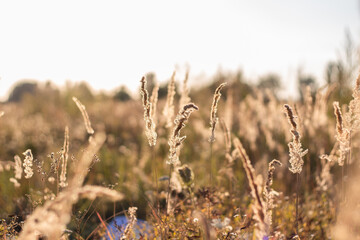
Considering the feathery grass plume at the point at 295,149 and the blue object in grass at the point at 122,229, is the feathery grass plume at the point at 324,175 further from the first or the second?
the blue object in grass at the point at 122,229

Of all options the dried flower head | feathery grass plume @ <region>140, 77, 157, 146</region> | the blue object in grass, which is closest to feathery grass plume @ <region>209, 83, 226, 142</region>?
feathery grass plume @ <region>140, 77, 157, 146</region>

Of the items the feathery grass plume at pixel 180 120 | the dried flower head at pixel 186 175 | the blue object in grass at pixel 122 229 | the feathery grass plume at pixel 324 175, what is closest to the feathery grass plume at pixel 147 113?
the feathery grass plume at pixel 180 120

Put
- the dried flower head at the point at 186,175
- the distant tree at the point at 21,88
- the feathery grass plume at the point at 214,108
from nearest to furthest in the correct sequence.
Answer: the feathery grass plume at the point at 214,108 → the dried flower head at the point at 186,175 → the distant tree at the point at 21,88

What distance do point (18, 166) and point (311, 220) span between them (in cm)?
223

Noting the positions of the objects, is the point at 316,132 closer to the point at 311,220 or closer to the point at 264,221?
the point at 311,220

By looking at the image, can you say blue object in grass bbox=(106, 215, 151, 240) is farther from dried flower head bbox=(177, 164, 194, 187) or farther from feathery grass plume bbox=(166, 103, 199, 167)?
feathery grass plume bbox=(166, 103, 199, 167)

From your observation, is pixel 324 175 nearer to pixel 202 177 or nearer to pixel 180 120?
pixel 180 120

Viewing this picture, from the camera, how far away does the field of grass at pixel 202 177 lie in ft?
4.95

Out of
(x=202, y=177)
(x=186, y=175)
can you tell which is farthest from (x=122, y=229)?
(x=202, y=177)

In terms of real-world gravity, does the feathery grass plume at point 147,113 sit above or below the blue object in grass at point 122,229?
above

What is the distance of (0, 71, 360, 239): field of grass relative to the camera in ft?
4.95

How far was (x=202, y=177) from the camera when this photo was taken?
4125 mm

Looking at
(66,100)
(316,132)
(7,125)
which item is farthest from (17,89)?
(316,132)

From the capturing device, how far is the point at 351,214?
1665 millimetres
